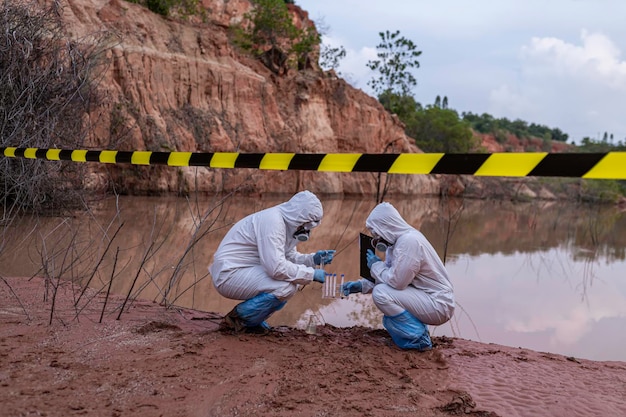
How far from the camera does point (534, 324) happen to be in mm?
6273

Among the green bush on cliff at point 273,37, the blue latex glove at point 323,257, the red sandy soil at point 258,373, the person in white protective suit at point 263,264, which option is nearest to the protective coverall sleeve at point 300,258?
the blue latex glove at point 323,257

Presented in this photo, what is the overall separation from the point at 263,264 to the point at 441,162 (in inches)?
63.2

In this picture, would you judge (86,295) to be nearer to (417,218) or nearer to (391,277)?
(391,277)

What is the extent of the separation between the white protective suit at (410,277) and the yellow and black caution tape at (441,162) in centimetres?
86

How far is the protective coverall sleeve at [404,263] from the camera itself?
3906 millimetres

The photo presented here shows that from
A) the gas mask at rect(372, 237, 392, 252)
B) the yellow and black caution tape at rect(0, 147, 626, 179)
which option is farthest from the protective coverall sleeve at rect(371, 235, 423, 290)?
the yellow and black caution tape at rect(0, 147, 626, 179)

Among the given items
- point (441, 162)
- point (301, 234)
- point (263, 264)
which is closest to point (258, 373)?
point (263, 264)

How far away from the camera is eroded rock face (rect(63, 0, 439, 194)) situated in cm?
1881

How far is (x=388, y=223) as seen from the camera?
4.09m

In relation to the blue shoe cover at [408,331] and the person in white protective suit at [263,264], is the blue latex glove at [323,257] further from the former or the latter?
the blue shoe cover at [408,331]

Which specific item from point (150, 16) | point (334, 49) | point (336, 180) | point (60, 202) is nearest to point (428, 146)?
point (334, 49)

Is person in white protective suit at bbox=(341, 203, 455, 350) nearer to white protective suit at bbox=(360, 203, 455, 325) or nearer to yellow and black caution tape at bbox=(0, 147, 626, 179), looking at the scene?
white protective suit at bbox=(360, 203, 455, 325)

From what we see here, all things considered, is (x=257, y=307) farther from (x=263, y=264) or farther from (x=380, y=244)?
(x=380, y=244)

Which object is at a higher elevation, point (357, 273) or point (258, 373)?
point (258, 373)
